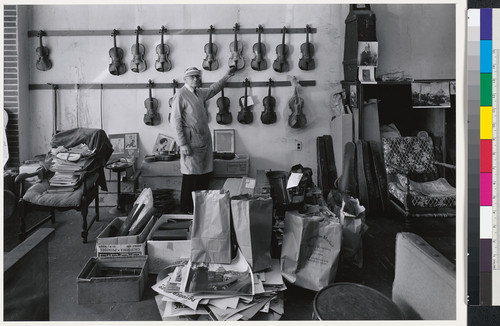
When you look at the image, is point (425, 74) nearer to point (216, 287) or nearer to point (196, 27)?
point (196, 27)

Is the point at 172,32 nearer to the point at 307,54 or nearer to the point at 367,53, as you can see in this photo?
the point at 307,54

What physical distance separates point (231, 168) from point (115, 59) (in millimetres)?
2140

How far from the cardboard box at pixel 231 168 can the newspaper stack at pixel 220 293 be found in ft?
7.67

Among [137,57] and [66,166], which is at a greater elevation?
[137,57]

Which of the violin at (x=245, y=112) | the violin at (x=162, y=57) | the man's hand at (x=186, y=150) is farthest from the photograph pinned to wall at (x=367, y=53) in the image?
the violin at (x=162, y=57)

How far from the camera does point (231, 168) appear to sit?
478 cm

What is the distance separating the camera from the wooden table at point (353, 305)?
1.59m

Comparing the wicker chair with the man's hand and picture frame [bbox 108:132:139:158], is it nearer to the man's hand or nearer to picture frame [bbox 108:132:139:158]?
the man's hand

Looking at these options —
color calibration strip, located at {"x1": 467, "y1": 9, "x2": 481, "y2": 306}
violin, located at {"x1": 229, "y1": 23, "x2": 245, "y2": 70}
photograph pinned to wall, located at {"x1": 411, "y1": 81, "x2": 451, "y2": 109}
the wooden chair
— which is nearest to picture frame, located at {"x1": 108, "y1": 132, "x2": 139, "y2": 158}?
the wooden chair

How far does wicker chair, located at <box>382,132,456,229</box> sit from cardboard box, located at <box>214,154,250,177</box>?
67.8 inches

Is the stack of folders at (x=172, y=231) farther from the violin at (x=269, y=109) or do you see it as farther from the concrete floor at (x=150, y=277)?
the violin at (x=269, y=109)

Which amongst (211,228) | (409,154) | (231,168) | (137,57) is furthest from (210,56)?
(211,228)

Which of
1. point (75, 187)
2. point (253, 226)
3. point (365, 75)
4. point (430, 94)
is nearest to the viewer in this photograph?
point (253, 226)

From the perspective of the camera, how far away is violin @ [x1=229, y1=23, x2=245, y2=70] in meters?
5.02
